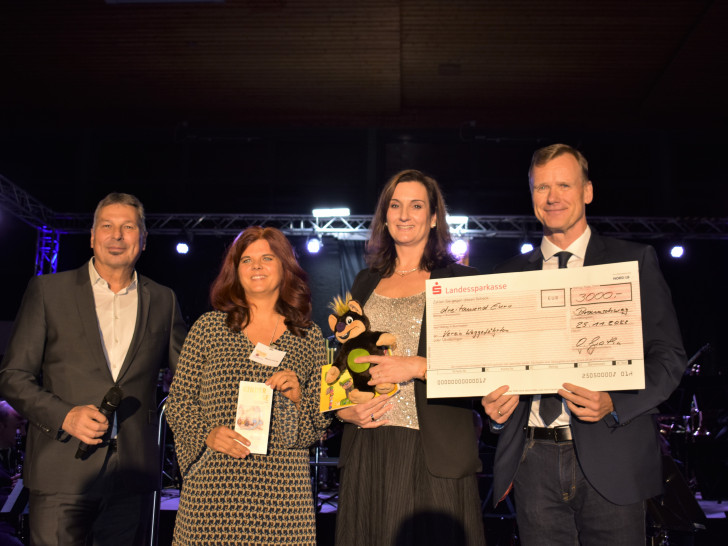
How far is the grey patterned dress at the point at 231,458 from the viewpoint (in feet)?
7.70

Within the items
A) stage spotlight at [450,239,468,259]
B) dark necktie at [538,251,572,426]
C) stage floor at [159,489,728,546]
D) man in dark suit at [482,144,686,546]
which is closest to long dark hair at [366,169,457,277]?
man in dark suit at [482,144,686,546]

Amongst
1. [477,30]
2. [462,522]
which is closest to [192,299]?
[477,30]

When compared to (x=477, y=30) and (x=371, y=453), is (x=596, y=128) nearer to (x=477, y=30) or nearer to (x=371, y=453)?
(x=477, y=30)

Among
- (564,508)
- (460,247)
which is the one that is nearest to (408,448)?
(564,508)

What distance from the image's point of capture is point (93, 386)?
2.79 m

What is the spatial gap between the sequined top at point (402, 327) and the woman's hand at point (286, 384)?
371 mm

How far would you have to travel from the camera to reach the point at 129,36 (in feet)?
27.6

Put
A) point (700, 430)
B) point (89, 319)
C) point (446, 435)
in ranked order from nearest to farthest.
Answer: point (446, 435) → point (89, 319) → point (700, 430)

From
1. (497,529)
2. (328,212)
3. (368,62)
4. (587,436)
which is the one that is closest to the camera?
(587,436)

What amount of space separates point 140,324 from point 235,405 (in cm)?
80

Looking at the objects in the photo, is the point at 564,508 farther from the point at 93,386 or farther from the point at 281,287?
the point at 93,386

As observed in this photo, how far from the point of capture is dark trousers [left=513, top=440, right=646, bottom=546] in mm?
2062

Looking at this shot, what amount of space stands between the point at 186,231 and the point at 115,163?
2668 millimetres

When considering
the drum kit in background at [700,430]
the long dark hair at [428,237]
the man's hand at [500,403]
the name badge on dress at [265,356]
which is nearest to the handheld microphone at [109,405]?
the name badge on dress at [265,356]
